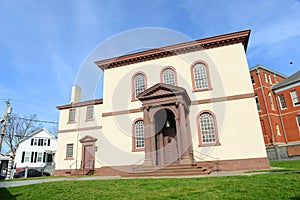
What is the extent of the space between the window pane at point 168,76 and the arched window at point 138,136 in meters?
3.97

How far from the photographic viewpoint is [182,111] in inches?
500

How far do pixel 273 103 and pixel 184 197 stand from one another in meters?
30.9

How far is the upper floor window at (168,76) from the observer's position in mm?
15828

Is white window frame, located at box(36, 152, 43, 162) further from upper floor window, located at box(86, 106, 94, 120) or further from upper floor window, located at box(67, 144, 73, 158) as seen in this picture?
upper floor window, located at box(86, 106, 94, 120)

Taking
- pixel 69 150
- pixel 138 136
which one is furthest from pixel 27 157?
pixel 138 136

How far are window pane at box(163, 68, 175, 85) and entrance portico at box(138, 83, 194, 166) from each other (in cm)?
247

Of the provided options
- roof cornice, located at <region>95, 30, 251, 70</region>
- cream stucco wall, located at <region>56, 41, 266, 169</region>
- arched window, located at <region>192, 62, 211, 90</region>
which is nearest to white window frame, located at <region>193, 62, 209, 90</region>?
arched window, located at <region>192, 62, 211, 90</region>

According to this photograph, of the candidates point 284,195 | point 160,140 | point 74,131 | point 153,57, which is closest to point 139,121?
point 160,140

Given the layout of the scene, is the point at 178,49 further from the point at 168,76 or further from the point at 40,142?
the point at 40,142

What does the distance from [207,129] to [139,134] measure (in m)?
5.27

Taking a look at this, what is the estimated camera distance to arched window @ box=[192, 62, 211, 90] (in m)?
14.8

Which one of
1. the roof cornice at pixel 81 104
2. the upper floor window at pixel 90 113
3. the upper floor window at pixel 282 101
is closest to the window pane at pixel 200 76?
the roof cornice at pixel 81 104

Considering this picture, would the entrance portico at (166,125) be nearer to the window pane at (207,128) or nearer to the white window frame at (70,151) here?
the window pane at (207,128)

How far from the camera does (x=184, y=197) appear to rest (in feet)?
17.6
